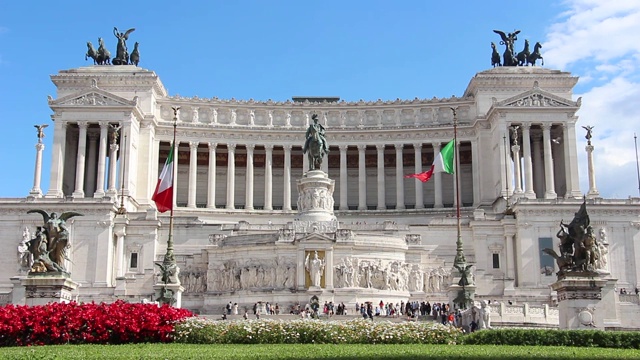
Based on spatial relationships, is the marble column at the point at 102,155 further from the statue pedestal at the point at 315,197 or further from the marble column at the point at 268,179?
the statue pedestal at the point at 315,197

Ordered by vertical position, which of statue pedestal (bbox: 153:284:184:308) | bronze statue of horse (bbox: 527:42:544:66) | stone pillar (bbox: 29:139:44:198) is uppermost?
bronze statue of horse (bbox: 527:42:544:66)

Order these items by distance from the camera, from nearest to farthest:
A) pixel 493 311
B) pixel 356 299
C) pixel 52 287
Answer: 1. pixel 52 287
2. pixel 493 311
3. pixel 356 299

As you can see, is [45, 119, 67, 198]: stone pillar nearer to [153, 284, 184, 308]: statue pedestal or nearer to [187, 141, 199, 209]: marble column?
[187, 141, 199, 209]: marble column

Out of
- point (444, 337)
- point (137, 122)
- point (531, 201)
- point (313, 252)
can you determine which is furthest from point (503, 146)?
point (444, 337)

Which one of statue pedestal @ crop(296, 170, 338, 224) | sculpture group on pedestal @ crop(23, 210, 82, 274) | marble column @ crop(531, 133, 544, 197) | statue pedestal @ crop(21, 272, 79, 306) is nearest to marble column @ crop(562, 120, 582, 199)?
marble column @ crop(531, 133, 544, 197)

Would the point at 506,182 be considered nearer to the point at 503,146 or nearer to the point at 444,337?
the point at 503,146

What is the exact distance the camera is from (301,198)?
6919 centimetres

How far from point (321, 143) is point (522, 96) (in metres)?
31.7

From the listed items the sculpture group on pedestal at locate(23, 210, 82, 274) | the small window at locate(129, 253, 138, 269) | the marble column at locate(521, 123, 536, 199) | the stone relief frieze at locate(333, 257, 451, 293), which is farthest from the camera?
the marble column at locate(521, 123, 536, 199)

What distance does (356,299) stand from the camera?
60.8 meters

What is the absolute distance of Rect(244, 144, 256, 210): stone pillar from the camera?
9512 cm

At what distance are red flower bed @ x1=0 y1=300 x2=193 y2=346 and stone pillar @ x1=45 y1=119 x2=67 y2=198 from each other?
59561 mm

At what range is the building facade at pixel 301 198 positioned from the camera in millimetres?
63656

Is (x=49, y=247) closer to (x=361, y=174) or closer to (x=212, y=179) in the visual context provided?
(x=212, y=179)
